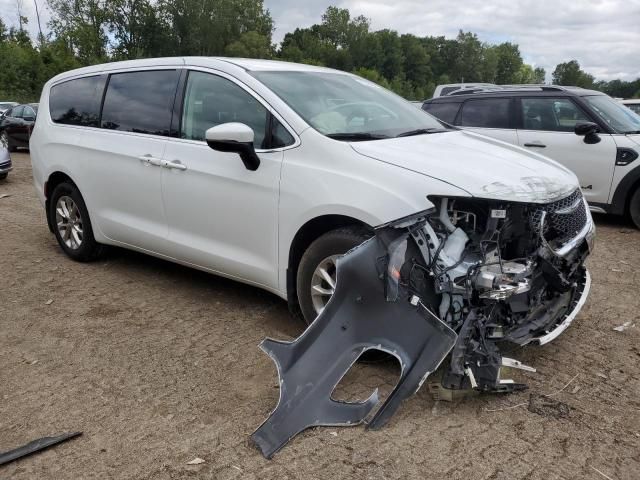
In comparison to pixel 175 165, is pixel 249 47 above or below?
above

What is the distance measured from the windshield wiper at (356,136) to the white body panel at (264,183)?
0.32ft

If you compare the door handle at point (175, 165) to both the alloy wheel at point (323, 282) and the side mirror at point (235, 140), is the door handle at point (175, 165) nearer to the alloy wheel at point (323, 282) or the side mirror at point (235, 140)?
the side mirror at point (235, 140)

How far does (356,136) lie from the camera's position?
3830 millimetres

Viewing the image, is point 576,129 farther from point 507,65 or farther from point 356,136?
point 507,65

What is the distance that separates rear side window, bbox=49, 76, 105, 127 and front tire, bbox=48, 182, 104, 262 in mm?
627

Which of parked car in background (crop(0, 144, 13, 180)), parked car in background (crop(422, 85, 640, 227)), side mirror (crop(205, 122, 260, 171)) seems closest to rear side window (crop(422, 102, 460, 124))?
parked car in background (crop(422, 85, 640, 227))

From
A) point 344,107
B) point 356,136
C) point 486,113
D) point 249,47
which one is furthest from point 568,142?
point 249,47

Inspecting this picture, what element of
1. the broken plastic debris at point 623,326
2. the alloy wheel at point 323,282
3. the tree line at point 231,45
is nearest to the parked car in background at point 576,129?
the broken plastic debris at point 623,326

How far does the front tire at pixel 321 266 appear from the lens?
3488 millimetres

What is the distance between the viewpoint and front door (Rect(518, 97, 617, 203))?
290 inches

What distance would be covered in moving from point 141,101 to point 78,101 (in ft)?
3.47

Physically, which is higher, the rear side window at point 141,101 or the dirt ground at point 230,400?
the rear side window at point 141,101

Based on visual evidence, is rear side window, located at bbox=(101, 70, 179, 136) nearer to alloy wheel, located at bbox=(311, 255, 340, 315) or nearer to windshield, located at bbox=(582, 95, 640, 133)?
alloy wheel, located at bbox=(311, 255, 340, 315)

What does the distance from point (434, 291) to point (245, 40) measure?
69.7m
